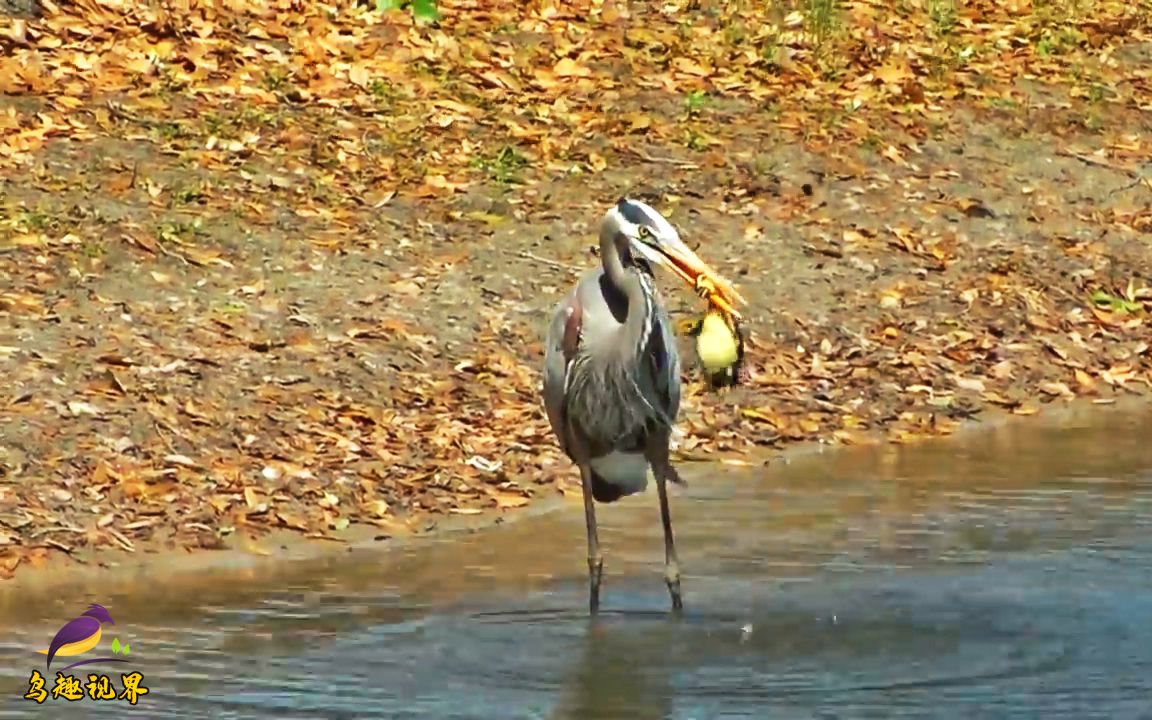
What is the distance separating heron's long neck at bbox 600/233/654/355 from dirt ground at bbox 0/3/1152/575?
57.8 inches

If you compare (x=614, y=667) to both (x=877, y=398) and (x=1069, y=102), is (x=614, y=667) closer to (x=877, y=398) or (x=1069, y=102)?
(x=877, y=398)

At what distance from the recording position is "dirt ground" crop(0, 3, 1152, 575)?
32.6 feet

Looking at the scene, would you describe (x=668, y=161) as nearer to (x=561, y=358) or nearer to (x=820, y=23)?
(x=820, y=23)

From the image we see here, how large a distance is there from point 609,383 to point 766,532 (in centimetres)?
126

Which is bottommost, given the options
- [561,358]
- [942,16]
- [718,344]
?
[942,16]

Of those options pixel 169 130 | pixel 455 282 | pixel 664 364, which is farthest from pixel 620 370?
pixel 169 130

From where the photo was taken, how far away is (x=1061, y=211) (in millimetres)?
14508

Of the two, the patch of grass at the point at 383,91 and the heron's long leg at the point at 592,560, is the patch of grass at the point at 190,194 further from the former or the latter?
the heron's long leg at the point at 592,560

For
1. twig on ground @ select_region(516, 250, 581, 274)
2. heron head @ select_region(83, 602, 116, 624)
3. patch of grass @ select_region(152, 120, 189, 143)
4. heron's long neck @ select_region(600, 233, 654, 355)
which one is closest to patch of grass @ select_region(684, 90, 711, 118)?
twig on ground @ select_region(516, 250, 581, 274)

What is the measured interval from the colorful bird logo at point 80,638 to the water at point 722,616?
0.26ft

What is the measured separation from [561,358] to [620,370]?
0.38 meters

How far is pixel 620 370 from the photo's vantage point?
28.8 ft

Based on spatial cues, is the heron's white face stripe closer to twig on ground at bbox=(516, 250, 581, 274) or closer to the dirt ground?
the dirt ground

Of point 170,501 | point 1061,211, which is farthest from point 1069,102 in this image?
point 170,501
